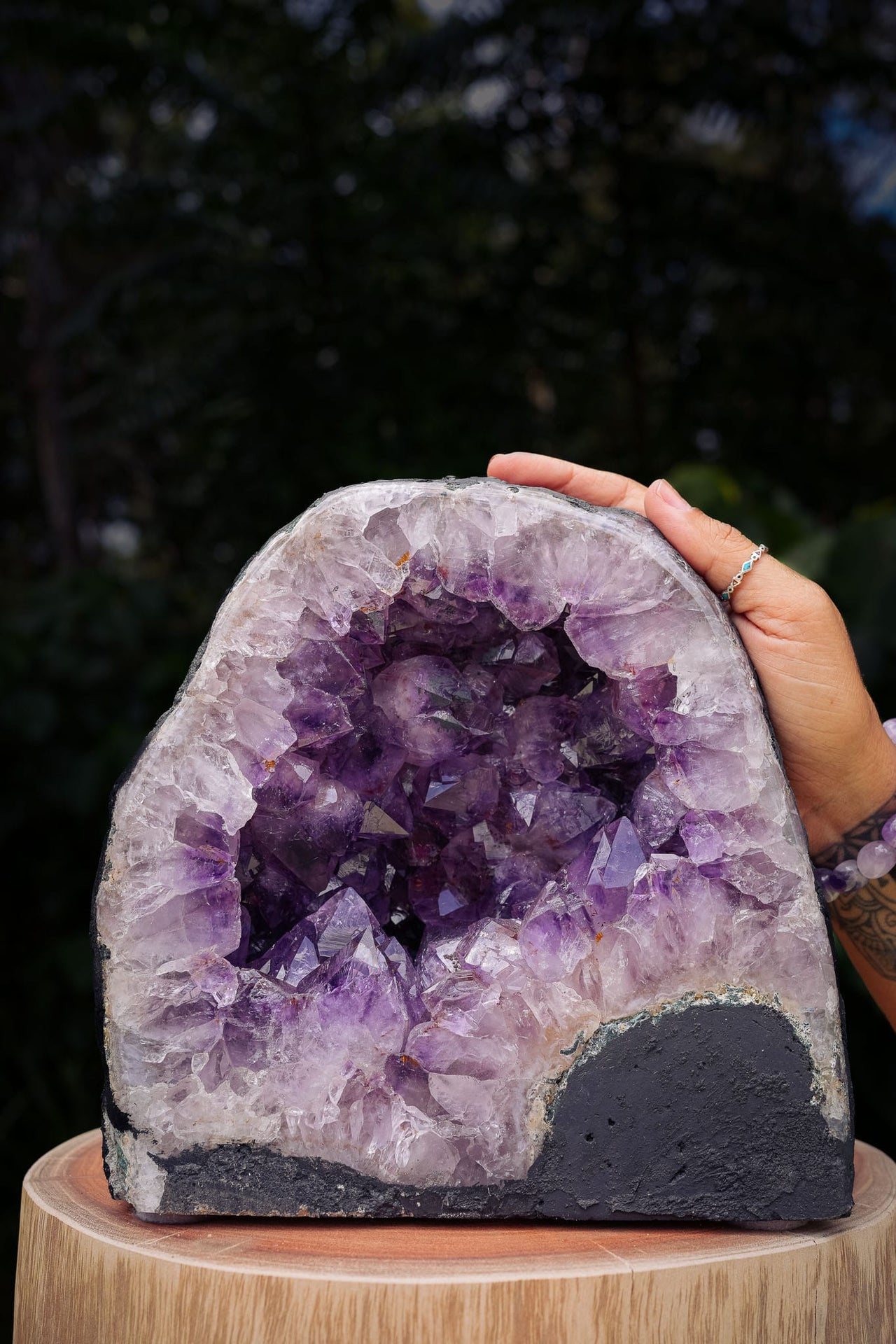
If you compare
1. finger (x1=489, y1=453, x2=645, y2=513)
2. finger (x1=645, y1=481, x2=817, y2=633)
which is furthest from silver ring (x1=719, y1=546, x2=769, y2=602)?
finger (x1=489, y1=453, x2=645, y2=513)

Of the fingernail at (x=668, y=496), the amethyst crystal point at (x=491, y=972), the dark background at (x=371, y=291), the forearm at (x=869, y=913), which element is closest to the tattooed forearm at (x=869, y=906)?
the forearm at (x=869, y=913)

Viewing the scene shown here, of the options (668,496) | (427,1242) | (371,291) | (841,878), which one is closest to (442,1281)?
(427,1242)

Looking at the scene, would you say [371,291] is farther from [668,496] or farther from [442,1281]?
[442,1281]

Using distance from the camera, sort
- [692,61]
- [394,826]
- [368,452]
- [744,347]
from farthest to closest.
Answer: [744,347] → [692,61] → [368,452] → [394,826]

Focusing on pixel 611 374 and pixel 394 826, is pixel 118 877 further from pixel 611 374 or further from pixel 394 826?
pixel 611 374

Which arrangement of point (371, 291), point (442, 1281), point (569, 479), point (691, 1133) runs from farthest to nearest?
point (371, 291)
point (569, 479)
point (691, 1133)
point (442, 1281)

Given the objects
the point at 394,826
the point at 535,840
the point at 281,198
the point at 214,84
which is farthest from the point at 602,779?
the point at 214,84
